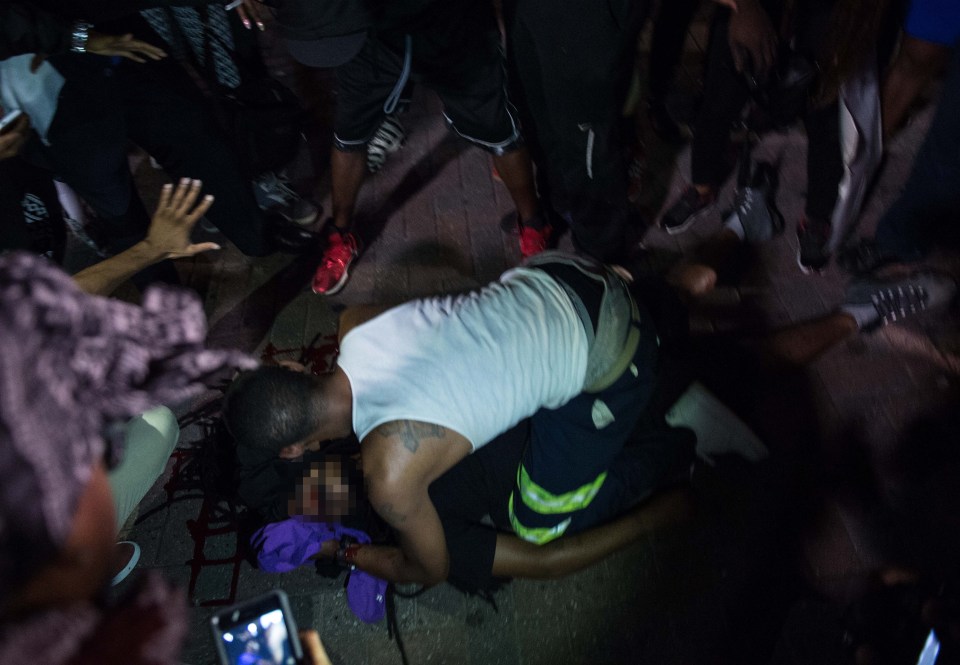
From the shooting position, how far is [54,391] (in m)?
0.75

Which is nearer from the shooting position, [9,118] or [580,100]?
[9,118]

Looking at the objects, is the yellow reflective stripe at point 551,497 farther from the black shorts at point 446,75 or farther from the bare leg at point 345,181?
the bare leg at point 345,181

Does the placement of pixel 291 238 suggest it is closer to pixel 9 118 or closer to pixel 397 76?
pixel 397 76

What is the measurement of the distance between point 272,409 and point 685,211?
2.36 meters

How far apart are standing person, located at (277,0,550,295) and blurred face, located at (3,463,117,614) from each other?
2.05 m

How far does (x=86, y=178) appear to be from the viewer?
2.48 m

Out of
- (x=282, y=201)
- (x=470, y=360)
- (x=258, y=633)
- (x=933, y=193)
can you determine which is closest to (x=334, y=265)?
(x=282, y=201)

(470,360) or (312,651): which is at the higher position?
(470,360)

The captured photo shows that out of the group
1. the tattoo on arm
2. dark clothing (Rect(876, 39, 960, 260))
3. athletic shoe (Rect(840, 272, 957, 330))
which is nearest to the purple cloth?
the tattoo on arm

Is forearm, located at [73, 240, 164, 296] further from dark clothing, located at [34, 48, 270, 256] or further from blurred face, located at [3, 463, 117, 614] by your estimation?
blurred face, located at [3, 463, 117, 614]

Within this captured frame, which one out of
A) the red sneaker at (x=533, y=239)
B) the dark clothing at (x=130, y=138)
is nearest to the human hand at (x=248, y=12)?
the dark clothing at (x=130, y=138)

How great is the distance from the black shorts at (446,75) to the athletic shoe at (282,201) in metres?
0.52

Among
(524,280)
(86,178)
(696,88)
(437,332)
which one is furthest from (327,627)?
(696,88)

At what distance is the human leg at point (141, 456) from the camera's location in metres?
1.99
